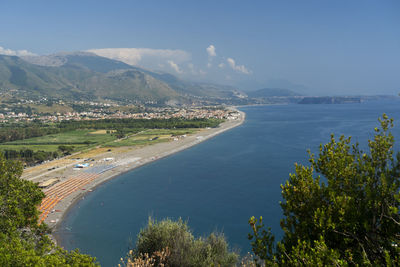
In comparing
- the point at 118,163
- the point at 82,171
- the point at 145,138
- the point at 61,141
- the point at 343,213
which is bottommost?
the point at 82,171

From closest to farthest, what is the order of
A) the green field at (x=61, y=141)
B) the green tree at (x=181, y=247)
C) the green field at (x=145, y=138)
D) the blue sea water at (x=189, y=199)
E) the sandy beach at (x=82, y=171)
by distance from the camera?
the green tree at (x=181, y=247), the blue sea water at (x=189, y=199), the sandy beach at (x=82, y=171), the green field at (x=61, y=141), the green field at (x=145, y=138)

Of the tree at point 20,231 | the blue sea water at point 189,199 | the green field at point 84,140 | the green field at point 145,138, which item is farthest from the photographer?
the green field at point 145,138

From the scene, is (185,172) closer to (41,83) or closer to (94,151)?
(94,151)

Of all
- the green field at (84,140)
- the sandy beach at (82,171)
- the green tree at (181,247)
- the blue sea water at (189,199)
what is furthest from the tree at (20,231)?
the green field at (84,140)

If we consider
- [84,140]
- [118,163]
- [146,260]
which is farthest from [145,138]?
[146,260]

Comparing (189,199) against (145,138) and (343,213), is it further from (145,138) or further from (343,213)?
(145,138)

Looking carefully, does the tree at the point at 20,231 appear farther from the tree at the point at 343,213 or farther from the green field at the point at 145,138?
the green field at the point at 145,138

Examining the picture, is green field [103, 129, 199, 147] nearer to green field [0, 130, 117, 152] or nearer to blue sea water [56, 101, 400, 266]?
green field [0, 130, 117, 152]
